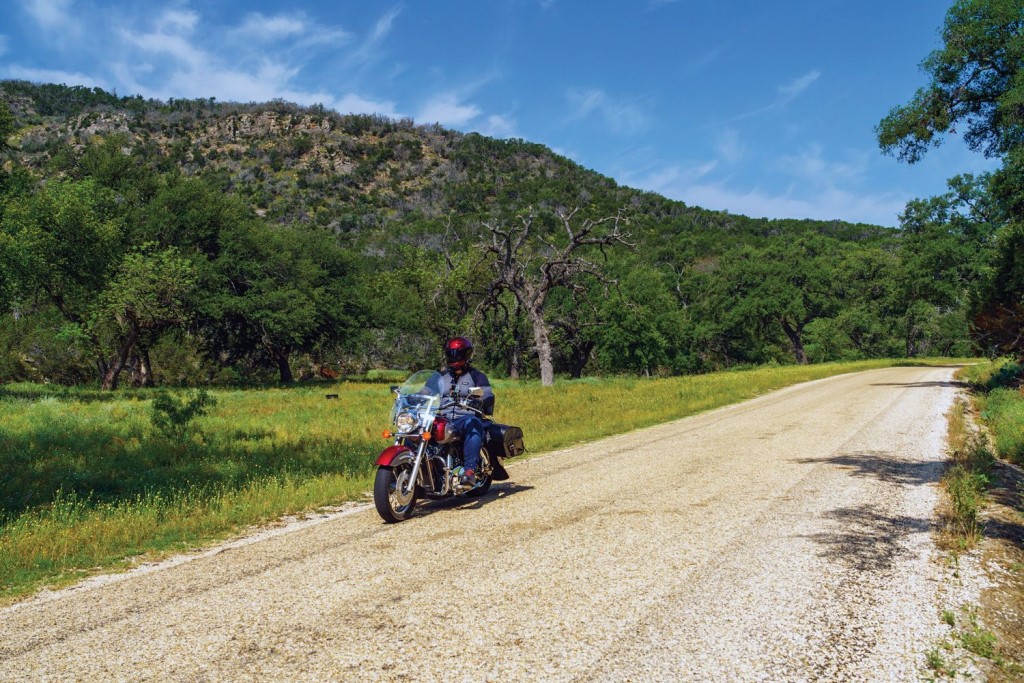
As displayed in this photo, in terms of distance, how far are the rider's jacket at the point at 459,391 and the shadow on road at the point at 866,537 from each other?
392cm

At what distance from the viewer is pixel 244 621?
4367 mm

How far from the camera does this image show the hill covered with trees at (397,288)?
1207 inches

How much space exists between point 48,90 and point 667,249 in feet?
495

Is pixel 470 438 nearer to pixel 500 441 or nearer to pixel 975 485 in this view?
pixel 500 441

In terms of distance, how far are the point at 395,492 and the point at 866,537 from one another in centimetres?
500

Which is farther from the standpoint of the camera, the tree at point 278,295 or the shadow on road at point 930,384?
the tree at point 278,295

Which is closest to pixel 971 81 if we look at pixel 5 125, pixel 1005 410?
pixel 1005 410

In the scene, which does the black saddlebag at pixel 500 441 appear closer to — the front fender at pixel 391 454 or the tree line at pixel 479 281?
the front fender at pixel 391 454

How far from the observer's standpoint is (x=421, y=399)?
771cm

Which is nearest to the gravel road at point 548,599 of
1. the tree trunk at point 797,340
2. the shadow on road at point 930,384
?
the shadow on road at point 930,384

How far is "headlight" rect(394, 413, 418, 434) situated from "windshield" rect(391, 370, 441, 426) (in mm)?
96

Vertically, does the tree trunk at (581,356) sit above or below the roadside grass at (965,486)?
above

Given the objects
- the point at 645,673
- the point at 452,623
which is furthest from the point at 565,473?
the point at 645,673

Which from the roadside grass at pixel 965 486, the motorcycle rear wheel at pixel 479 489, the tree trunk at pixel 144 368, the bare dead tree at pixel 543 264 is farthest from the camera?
the tree trunk at pixel 144 368
